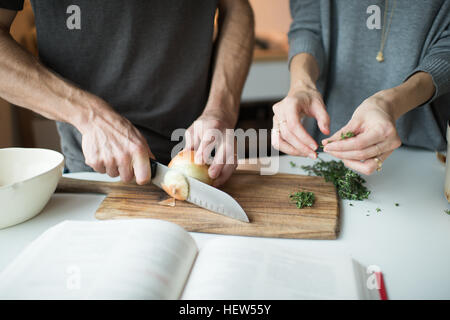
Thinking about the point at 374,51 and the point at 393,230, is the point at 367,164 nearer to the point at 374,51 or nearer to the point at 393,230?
the point at 393,230

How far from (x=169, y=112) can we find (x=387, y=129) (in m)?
0.81

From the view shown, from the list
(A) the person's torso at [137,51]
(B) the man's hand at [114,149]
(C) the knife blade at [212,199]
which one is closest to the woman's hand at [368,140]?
(C) the knife blade at [212,199]

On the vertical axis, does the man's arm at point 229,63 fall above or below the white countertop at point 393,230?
above

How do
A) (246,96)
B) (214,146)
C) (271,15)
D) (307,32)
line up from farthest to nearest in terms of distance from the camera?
(271,15), (246,96), (307,32), (214,146)

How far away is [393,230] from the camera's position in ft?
3.07

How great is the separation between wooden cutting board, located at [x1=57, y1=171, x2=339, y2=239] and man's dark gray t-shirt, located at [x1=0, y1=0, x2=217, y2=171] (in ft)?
1.15

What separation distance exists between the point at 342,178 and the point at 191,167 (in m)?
0.46

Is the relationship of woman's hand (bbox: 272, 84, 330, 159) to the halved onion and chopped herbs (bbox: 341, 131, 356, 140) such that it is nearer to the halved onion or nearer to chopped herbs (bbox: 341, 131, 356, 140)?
chopped herbs (bbox: 341, 131, 356, 140)

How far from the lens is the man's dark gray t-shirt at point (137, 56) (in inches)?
49.4

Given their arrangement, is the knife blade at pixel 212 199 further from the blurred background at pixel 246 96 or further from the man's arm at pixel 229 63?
the blurred background at pixel 246 96

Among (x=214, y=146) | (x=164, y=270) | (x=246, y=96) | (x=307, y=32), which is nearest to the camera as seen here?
(x=164, y=270)

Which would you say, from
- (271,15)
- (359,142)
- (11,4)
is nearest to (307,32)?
(359,142)

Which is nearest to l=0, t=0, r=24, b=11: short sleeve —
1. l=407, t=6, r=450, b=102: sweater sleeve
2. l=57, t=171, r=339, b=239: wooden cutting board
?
l=57, t=171, r=339, b=239: wooden cutting board

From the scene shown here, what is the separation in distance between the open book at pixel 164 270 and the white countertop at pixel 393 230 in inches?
3.1
